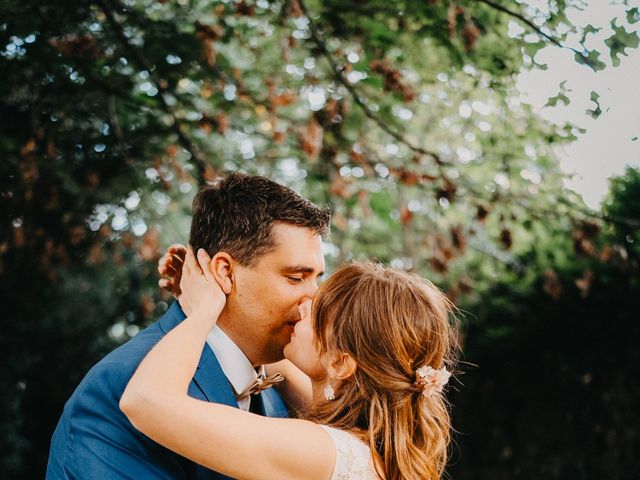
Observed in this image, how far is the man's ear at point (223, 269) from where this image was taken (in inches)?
108

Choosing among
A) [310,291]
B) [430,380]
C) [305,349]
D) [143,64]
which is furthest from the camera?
[143,64]

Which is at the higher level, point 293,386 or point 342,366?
point 342,366

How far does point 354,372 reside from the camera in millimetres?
2592

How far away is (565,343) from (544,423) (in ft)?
3.78

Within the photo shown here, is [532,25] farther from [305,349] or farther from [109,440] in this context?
[109,440]

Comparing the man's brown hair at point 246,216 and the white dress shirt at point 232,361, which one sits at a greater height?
the man's brown hair at point 246,216

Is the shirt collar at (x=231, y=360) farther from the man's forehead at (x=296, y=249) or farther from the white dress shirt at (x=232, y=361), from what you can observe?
the man's forehead at (x=296, y=249)

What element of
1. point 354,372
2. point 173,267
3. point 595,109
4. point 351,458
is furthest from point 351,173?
point 351,458

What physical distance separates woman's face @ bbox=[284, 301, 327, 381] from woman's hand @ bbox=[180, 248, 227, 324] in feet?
1.04

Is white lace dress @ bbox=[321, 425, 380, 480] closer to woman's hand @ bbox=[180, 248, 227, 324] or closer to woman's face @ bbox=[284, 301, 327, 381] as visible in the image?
woman's face @ bbox=[284, 301, 327, 381]

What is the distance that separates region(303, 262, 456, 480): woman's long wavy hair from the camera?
99.3 inches

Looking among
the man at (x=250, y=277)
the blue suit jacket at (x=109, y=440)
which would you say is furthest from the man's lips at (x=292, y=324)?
the blue suit jacket at (x=109, y=440)

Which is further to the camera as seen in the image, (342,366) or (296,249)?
(296,249)

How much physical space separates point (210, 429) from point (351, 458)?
1.69ft
